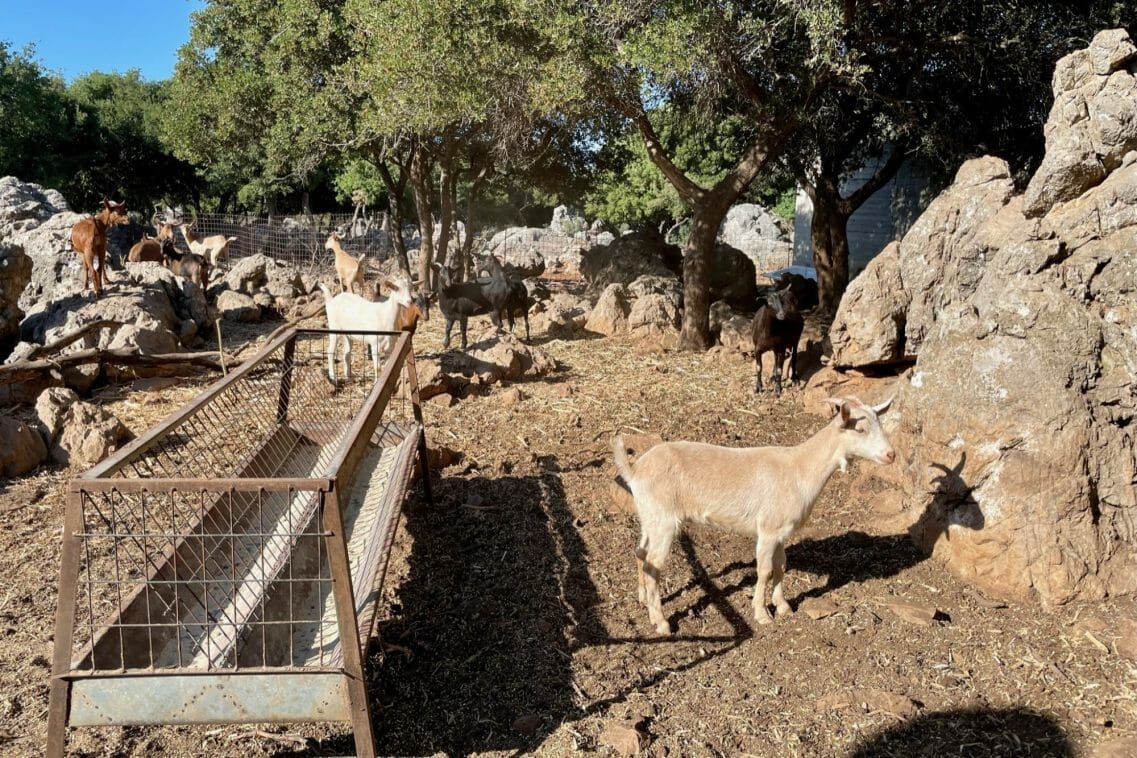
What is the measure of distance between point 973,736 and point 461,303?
1093cm

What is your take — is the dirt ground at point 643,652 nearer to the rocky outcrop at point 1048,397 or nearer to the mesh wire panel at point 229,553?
the rocky outcrop at point 1048,397

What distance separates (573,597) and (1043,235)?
13.7 feet

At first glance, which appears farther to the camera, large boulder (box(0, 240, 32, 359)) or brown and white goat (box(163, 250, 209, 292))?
brown and white goat (box(163, 250, 209, 292))

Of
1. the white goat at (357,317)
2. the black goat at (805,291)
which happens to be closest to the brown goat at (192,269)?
the white goat at (357,317)

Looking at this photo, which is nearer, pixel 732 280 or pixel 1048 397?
pixel 1048 397

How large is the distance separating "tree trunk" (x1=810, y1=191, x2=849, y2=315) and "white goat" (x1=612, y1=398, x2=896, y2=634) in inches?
477

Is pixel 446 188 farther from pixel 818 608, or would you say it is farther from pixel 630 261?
pixel 818 608

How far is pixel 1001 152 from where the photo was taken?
1348 cm

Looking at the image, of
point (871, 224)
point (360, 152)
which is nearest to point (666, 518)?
point (360, 152)

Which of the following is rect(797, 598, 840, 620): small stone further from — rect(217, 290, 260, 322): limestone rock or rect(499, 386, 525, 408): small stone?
rect(217, 290, 260, 322): limestone rock

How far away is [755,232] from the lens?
1453 inches

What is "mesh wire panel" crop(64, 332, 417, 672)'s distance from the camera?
11.4ft

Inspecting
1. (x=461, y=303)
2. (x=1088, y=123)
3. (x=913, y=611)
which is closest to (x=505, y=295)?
(x=461, y=303)

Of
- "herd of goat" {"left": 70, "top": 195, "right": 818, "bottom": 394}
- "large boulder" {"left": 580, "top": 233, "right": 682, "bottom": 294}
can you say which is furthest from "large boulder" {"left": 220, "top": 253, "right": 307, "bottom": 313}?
"large boulder" {"left": 580, "top": 233, "right": 682, "bottom": 294}
